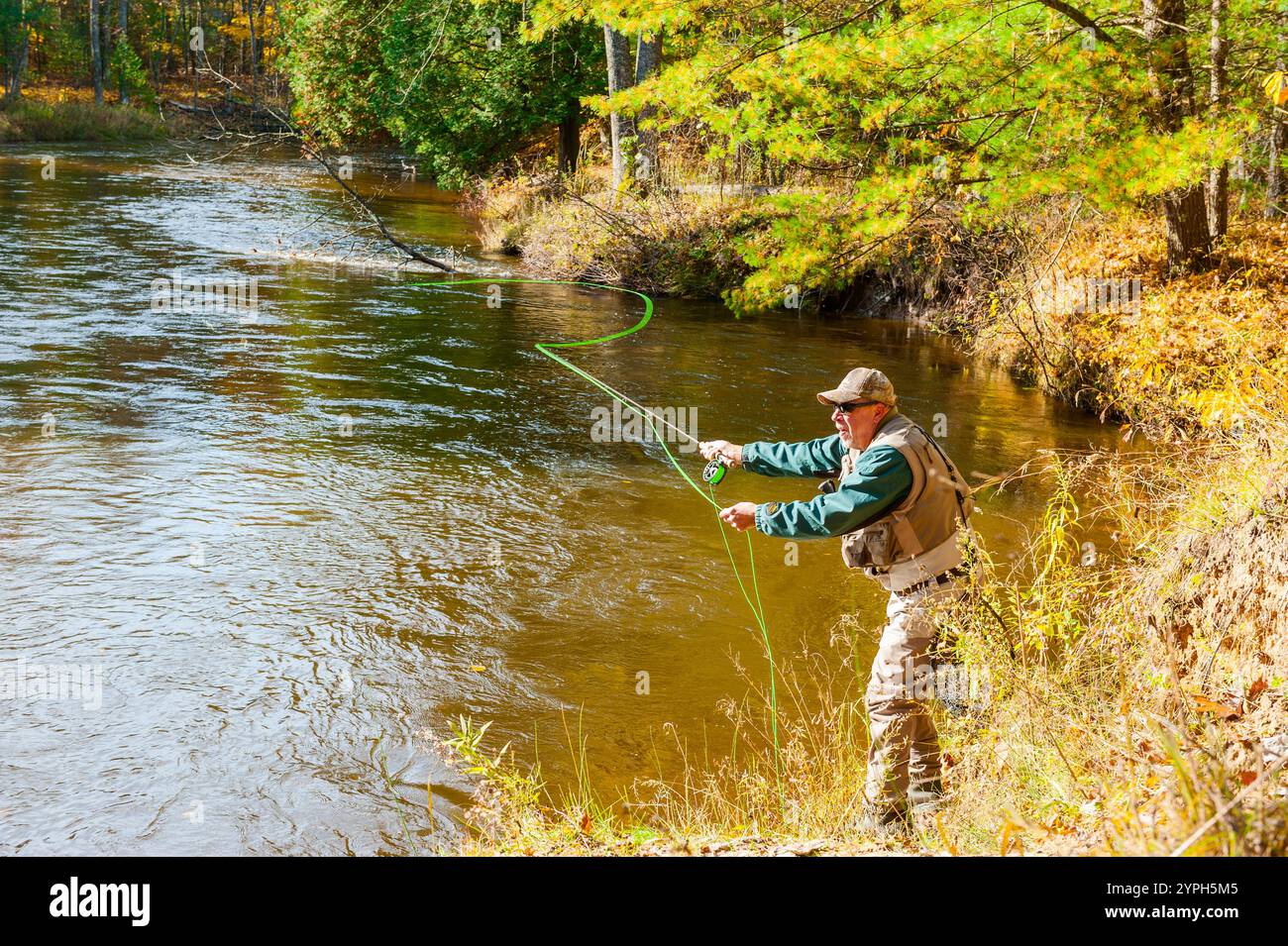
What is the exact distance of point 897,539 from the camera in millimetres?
4500

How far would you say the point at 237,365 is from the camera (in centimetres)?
1148

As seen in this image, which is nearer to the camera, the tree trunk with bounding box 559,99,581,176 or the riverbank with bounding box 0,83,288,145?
the tree trunk with bounding box 559,99,581,176

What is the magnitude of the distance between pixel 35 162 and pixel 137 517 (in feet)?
84.5

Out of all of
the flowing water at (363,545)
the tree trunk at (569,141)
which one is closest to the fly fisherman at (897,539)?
the flowing water at (363,545)

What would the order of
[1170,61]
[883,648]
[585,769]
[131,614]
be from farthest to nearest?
[1170,61] < [131,614] < [585,769] < [883,648]

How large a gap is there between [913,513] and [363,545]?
4.21 metres

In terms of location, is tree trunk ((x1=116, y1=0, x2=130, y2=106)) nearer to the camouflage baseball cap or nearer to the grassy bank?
the grassy bank

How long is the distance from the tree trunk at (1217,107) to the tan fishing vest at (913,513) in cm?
608

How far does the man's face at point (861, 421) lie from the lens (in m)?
4.55

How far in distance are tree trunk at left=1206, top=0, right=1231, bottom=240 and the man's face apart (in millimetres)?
6078

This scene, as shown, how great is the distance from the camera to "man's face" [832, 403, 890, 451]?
4.55 metres

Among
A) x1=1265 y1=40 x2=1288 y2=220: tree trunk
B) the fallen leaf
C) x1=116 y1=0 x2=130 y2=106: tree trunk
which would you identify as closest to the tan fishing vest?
the fallen leaf
